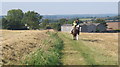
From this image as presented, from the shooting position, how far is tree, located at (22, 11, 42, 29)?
4368 inches

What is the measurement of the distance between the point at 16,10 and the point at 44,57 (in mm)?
111460

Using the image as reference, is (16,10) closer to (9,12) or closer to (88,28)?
(9,12)

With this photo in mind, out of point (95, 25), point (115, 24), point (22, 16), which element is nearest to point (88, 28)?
point (95, 25)

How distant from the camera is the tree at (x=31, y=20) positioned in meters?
111

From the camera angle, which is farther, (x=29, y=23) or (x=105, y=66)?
(x=29, y=23)

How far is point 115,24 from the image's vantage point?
133375mm

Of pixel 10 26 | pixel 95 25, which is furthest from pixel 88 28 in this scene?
pixel 10 26

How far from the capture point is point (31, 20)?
11619cm

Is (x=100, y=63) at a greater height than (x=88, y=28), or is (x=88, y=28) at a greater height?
(x=100, y=63)

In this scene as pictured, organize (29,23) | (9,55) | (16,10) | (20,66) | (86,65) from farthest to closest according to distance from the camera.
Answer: (16,10) → (29,23) → (9,55) → (86,65) → (20,66)

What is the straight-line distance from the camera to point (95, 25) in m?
121

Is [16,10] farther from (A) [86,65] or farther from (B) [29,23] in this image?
(A) [86,65]

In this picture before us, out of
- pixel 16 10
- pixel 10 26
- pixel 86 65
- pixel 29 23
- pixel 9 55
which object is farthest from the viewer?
pixel 16 10

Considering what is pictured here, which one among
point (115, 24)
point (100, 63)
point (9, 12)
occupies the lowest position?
point (115, 24)
